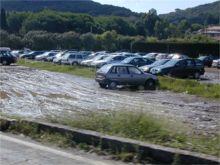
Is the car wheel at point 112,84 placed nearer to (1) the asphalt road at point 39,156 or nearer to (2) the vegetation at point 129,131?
(2) the vegetation at point 129,131

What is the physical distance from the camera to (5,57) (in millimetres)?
52812

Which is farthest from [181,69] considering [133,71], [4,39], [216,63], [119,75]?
[4,39]

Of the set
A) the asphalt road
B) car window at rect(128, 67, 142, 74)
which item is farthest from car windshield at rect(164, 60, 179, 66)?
the asphalt road

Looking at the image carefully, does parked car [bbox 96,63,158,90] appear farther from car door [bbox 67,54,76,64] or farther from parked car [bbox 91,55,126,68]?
car door [bbox 67,54,76,64]

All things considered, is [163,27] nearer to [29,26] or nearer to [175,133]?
[29,26]

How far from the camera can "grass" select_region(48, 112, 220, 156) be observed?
7.41 metres

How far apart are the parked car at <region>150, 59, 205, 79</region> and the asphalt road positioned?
96.6 ft

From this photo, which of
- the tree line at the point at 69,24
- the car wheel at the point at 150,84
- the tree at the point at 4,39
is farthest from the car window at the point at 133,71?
the tree line at the point at 69,24

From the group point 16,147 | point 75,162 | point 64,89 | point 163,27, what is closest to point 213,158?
point 75,162

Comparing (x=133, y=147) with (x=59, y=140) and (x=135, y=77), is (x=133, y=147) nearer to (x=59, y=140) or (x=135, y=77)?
(x=59, y=140)

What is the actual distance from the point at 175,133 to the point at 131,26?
158 meters

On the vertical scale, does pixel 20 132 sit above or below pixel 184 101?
above

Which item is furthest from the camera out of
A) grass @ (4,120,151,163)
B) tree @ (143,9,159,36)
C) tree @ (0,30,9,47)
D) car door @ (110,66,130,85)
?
tree @ (143,9,159,36)

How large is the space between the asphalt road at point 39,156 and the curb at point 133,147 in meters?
0.40
